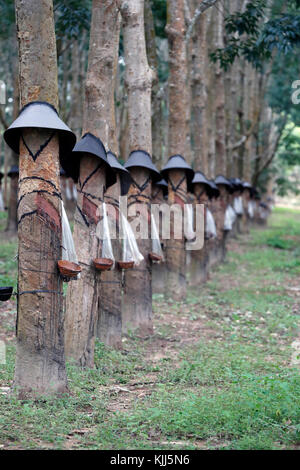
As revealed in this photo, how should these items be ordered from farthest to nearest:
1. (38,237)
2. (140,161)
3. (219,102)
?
(219,102) → (140,161) → (38,237)

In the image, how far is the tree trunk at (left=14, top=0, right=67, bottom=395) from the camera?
518 centimetres

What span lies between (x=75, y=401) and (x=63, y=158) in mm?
2409

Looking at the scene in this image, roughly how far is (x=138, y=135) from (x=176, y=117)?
285 centimetres

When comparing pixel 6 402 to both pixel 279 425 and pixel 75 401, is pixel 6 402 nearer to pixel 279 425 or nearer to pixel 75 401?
pixel 75 401

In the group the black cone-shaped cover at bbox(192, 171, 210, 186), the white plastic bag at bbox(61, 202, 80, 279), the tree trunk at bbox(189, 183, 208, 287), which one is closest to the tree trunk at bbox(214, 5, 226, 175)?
the black cone-shaped cover at bbox(192, 171, 210, 186)

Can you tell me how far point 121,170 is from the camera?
740cm

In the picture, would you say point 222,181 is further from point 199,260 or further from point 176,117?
point 176,117

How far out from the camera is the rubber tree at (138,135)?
8648 mm

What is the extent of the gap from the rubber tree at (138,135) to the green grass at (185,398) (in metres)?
0.46

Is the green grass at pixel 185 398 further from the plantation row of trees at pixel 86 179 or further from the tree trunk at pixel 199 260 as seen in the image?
the tree trunk at pixel 199 260

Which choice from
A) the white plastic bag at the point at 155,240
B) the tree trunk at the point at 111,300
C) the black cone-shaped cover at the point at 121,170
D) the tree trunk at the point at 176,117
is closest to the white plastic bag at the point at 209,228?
the tree trunk at the point at 176,117

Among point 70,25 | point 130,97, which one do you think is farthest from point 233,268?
point 130,97

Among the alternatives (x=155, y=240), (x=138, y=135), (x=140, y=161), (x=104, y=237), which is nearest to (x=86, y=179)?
(x=104, y=237)

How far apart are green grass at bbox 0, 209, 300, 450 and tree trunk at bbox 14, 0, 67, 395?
0.99 feet
